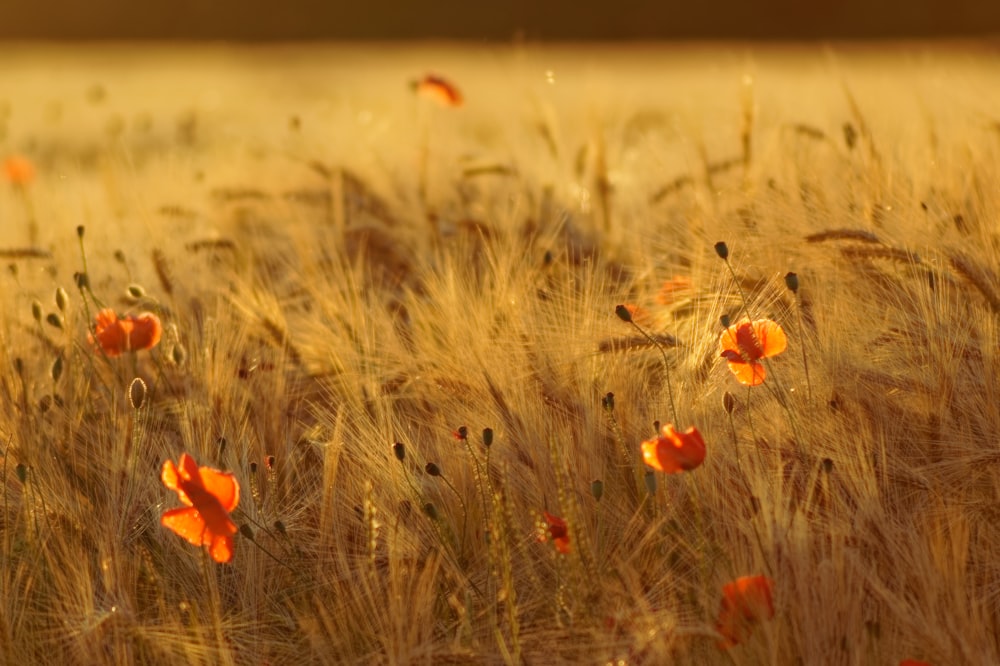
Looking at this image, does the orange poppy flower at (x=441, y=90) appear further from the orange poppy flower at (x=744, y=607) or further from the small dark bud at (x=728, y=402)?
the orange poppy flower at (x=744, y=607)

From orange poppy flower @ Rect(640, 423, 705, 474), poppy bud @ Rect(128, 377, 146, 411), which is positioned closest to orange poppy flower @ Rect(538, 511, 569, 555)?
orange poppy flower @ Rect(640, 423, 705, 474)

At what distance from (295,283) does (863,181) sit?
44.8 inches

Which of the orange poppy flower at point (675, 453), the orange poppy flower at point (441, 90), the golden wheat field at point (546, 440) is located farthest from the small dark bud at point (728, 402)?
the orange poppy flower at point (441, 90)

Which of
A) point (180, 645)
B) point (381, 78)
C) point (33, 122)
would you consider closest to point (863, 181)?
point (180, 645)

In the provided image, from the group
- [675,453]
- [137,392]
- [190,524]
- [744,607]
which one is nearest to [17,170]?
[137,392]

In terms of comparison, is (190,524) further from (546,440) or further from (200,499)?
(546,440)

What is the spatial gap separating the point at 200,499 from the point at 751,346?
0.70 metres

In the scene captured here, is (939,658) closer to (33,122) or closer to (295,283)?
(295,283)

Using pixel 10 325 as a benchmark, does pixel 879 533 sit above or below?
below

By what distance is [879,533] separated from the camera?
59.1 inches

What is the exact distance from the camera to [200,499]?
1.45 m

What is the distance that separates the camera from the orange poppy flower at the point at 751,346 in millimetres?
1571

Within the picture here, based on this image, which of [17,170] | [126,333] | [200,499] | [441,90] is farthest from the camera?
[17,170]

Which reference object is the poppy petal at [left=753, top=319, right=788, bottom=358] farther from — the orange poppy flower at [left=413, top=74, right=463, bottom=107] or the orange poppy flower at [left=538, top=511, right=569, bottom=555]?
the orange poppy flower at [left=413, top=74, right=463, bottom=107]
